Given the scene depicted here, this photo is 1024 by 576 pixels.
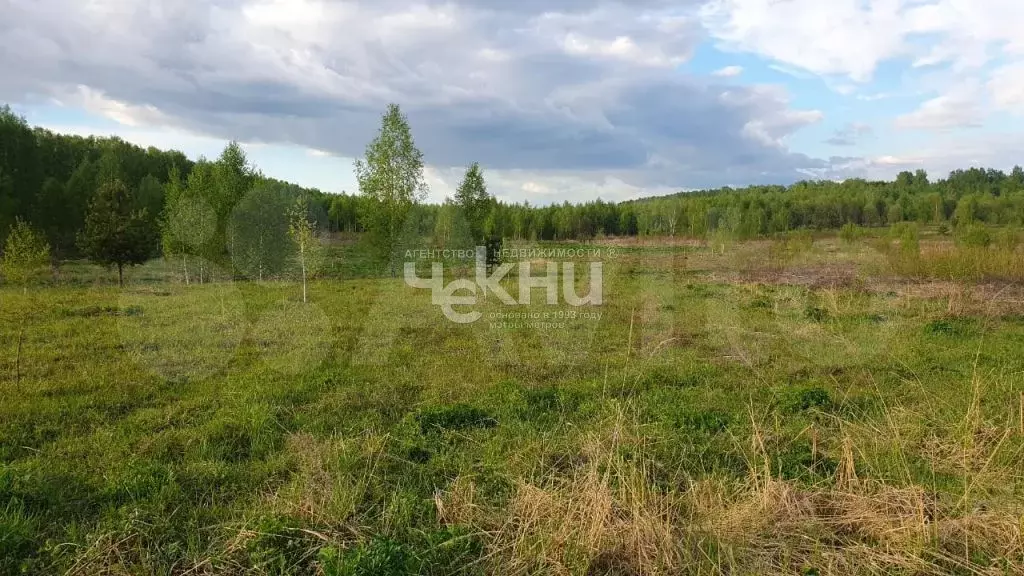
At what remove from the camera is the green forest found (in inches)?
918

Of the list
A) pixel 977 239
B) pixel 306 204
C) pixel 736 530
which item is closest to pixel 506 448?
pixel 736 530

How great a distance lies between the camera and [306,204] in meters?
26.3

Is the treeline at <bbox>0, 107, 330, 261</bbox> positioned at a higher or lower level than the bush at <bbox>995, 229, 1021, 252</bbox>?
higher

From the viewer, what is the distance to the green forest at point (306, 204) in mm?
23312

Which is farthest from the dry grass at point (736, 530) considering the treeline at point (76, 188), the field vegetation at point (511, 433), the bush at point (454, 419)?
the treeline at point (76, 188)

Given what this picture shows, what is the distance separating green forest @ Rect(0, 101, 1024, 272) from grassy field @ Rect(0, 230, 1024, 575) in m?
12.6

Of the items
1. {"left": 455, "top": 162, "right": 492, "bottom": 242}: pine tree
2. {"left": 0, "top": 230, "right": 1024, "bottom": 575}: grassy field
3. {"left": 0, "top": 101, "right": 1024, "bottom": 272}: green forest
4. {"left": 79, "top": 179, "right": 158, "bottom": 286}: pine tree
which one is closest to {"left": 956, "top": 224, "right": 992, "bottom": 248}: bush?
{"left": 0, "top": 101, "right": 1024, "bottom": 272}: green forest

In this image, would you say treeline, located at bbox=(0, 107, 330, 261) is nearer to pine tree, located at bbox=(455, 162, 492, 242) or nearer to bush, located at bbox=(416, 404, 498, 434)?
pine tree, located at bbox=(455, 162, 492, 242)

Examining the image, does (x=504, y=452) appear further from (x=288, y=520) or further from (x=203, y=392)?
(x=203, y=392)

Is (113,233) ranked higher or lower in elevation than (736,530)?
higher

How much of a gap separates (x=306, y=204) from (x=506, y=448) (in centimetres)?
2360

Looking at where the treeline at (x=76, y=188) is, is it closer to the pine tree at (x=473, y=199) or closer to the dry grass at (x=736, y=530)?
the pine tree at (x=473, y=199)

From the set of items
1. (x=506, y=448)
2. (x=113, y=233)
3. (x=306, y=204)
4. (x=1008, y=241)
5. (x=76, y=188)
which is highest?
(x=76, y=188)

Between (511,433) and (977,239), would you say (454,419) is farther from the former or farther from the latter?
(977,239)
